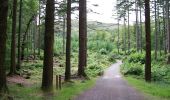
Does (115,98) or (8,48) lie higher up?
(8,48)

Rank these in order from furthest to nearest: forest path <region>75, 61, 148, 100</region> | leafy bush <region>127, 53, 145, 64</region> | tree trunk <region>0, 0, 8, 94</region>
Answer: leafy bush <region>127, 53, 145, 64</region> < forest path <region>75, 61, 148, 100</region> < tree trunk <region>0, 0, 8, 94</region>

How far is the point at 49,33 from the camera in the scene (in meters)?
16.8

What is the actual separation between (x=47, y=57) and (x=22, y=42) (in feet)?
83.5

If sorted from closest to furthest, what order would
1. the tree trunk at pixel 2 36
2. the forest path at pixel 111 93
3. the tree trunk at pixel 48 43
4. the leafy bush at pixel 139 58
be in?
1. the tree trunk at pixel 2 36
2. the forest path at pixel 111 93
3. the tree trunk at pixel 48 43
4. the leafy bush at pixel 139 58

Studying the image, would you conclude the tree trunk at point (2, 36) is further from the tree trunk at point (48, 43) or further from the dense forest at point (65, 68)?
the tree trunk at point (48, 43)

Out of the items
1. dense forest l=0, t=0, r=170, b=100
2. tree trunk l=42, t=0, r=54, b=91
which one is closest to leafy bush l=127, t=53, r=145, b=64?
dense forest l=0, t=0, r=170, b=100

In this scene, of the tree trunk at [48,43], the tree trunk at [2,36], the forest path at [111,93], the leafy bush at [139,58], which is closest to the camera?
the tree trunk at [2,36]

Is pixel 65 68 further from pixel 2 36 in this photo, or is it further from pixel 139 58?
pixel 139 58

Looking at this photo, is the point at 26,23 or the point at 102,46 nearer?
the point at 26,23

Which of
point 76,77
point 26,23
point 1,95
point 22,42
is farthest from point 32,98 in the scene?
point 26,23

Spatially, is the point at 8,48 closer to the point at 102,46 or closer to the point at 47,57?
the point at 47,57

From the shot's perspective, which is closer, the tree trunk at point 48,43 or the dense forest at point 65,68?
the dense forest at point 65,68

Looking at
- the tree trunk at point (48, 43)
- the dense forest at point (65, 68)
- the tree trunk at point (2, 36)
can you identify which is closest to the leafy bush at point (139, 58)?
the dense forest at point (65, 68)

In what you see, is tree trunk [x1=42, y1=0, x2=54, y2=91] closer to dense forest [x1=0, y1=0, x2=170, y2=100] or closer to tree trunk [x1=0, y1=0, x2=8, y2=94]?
dense forest [x1=0, y1=0, x2=170, y2=100]
